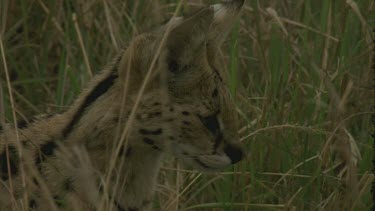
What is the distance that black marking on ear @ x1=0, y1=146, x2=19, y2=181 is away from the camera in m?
3.06

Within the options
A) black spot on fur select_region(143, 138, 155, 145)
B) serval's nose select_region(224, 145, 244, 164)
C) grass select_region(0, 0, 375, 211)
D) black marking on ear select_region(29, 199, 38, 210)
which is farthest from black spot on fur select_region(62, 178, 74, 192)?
serval's nose select_region(224, 145, 244, 164)

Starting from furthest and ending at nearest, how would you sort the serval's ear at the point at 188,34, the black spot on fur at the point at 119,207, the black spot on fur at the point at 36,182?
the black spot on fur at the point at 119,207
the black spot on fur at the point at 36,182
the serval's ear at the point at 188,34

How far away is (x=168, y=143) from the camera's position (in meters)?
3.10

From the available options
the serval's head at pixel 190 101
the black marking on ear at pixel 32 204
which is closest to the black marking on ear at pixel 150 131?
the serval's head at pixel 190 101

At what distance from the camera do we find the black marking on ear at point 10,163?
306 cm

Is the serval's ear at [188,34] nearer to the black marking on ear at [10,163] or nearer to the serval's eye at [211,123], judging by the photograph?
the serval's eye at [211,123]

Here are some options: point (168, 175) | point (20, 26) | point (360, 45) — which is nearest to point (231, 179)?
point (168, 175)

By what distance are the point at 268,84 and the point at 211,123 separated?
2.71 ft

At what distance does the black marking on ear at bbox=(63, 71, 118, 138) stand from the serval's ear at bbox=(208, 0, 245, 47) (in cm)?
35

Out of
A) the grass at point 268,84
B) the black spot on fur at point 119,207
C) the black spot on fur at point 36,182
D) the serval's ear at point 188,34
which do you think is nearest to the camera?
the serval's ear at point 188,34

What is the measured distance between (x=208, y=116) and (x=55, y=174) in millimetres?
461

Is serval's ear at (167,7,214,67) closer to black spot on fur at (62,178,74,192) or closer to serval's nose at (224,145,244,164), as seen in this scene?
serval's nose at (224,145,244,164)

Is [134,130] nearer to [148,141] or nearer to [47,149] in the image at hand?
[148,141]

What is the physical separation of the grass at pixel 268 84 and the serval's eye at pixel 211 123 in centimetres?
26
